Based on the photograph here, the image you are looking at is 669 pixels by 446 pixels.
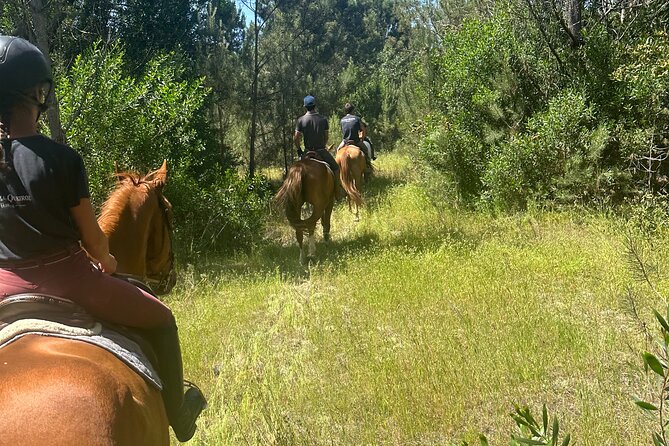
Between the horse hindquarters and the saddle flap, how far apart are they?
0.11m

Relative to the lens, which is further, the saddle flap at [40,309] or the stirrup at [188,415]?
the stirrup at [188,415]

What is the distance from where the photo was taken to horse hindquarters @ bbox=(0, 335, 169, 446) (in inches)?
67.0

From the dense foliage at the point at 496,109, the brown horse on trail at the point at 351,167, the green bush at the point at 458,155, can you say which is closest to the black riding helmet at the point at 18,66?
the dense foliage at the point at 496,109

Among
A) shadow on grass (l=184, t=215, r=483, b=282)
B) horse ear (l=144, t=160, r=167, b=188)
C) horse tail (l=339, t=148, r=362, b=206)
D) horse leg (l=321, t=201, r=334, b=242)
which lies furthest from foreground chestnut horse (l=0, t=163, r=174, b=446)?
horse tail (l=339, t=148, r=362, b=206)

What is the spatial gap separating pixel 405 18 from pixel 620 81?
23122 mm

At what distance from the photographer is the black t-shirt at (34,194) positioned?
2.15m

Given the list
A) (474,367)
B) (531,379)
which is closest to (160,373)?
(474,367)

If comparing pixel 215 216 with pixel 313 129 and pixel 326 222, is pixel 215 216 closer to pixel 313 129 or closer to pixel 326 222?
pixel 326 222

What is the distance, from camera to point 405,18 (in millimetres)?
29594

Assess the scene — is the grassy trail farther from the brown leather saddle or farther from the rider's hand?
the brown leather saddle

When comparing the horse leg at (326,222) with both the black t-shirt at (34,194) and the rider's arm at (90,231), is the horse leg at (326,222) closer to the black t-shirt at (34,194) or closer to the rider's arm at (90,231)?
the rider's arm at (90,231)

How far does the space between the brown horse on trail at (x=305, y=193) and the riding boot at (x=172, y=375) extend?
596 cm

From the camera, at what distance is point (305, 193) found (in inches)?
353

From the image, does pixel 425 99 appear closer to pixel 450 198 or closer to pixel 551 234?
pixel 450 198
